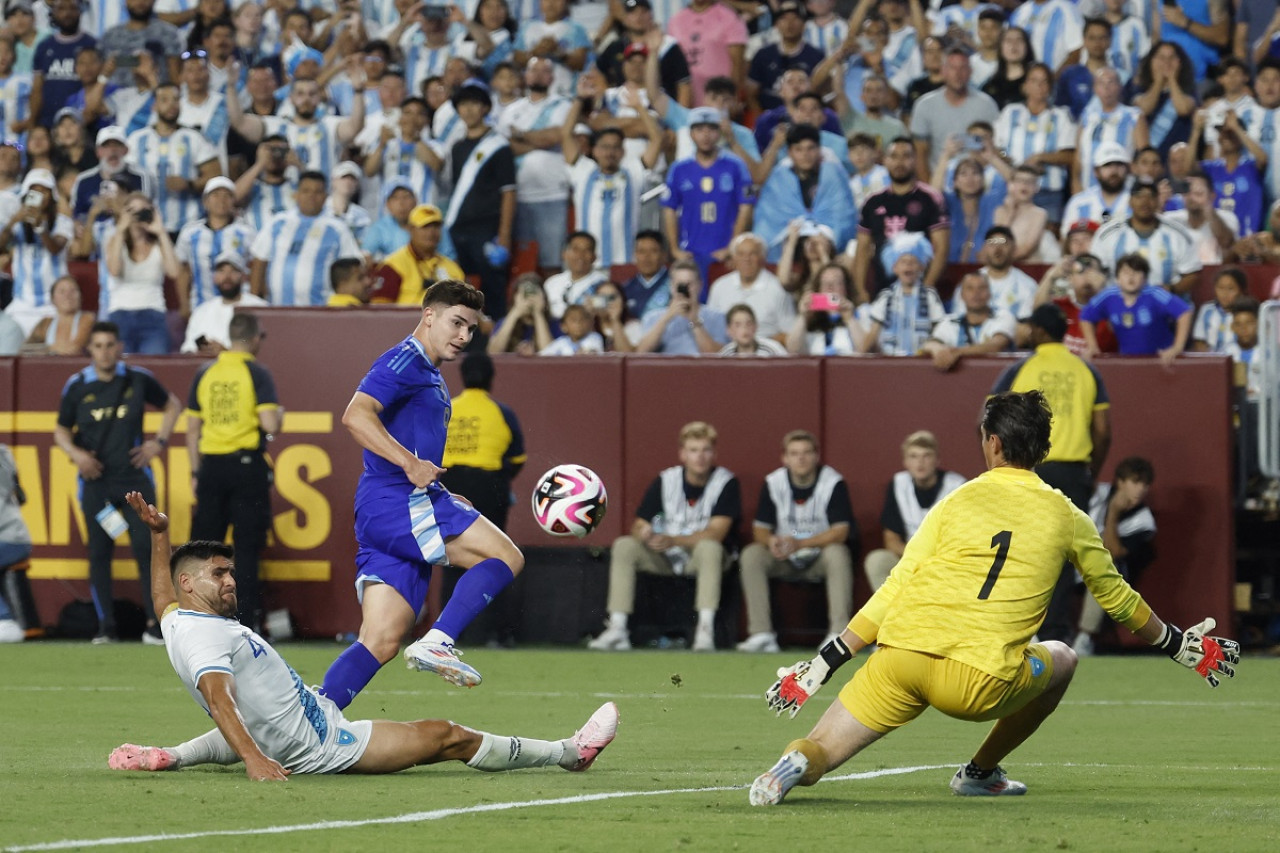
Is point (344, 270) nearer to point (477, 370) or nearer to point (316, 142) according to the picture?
point (477, 370)

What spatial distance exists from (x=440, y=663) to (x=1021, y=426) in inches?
101

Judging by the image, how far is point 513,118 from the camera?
62.4 ft

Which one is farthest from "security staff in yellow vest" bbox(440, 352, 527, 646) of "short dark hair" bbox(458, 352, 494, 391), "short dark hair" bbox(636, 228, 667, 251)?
"short dark hair" bbox(636, 228, 667, 251)

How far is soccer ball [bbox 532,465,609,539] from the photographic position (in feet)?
32.3

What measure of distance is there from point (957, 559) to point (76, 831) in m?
3.01

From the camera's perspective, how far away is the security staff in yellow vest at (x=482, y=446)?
15.2 meters

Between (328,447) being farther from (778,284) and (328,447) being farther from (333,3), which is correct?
(333,3)

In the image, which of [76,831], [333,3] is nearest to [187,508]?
[333,3]

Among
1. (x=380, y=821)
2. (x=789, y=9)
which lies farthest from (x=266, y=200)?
(x=380, y=821)

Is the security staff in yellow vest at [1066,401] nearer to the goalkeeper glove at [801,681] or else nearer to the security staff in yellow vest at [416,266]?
the security staff in yellow vest at [416,266]

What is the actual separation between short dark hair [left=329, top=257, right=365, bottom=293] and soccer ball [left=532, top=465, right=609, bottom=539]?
734 cm

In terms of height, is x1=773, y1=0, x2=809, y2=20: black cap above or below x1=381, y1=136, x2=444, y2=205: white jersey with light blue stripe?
above

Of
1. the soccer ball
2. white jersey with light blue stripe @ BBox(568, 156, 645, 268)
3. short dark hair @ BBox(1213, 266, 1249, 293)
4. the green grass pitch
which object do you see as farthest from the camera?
white jersey with light blue stripe @ BBox(568, 156, 645, 268)

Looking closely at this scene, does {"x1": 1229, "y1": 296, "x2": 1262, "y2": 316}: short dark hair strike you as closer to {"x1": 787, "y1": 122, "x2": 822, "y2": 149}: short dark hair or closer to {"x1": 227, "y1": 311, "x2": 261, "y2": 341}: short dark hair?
{"x1": 787, "y1": 122, "x2": 822, "y2": 149}: short dark hair
